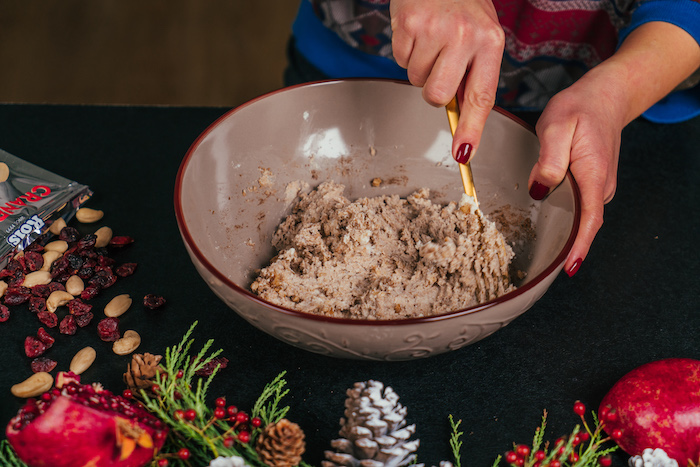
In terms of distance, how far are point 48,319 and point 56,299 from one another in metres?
0.03

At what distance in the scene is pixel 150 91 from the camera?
3.02 meters

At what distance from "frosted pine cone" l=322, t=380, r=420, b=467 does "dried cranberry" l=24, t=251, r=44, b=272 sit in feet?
2.02

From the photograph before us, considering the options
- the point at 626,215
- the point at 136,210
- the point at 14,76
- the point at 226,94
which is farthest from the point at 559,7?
the point at 14,76

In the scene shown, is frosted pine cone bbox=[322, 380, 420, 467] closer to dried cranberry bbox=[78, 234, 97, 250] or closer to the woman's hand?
the woman's hand

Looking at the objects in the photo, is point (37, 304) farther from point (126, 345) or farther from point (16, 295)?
point (126, 345)

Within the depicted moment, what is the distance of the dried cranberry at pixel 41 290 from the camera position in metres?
0.99

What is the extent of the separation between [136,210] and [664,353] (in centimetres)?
96

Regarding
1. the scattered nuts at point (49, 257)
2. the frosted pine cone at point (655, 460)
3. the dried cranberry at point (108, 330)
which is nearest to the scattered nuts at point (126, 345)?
the dried cranberry at point (108, 330)

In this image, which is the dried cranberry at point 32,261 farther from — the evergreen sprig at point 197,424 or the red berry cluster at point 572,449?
the red berry cluster at point 572,449

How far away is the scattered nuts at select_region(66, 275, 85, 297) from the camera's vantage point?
100 cm

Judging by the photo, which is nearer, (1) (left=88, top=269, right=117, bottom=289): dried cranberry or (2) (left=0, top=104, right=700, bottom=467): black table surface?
(2) (left=0, top=104, right=700, bottom=467): black table surface

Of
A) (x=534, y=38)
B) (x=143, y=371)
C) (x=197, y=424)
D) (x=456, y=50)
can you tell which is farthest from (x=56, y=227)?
(x=534, y=38)

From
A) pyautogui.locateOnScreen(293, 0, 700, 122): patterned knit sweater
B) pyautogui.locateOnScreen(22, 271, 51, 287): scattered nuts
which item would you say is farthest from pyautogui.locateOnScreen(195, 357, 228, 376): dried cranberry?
pyautogui.locateOnScreen(293, 0, 700, 122): patterned knit sweater

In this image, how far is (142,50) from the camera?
10.5ft
